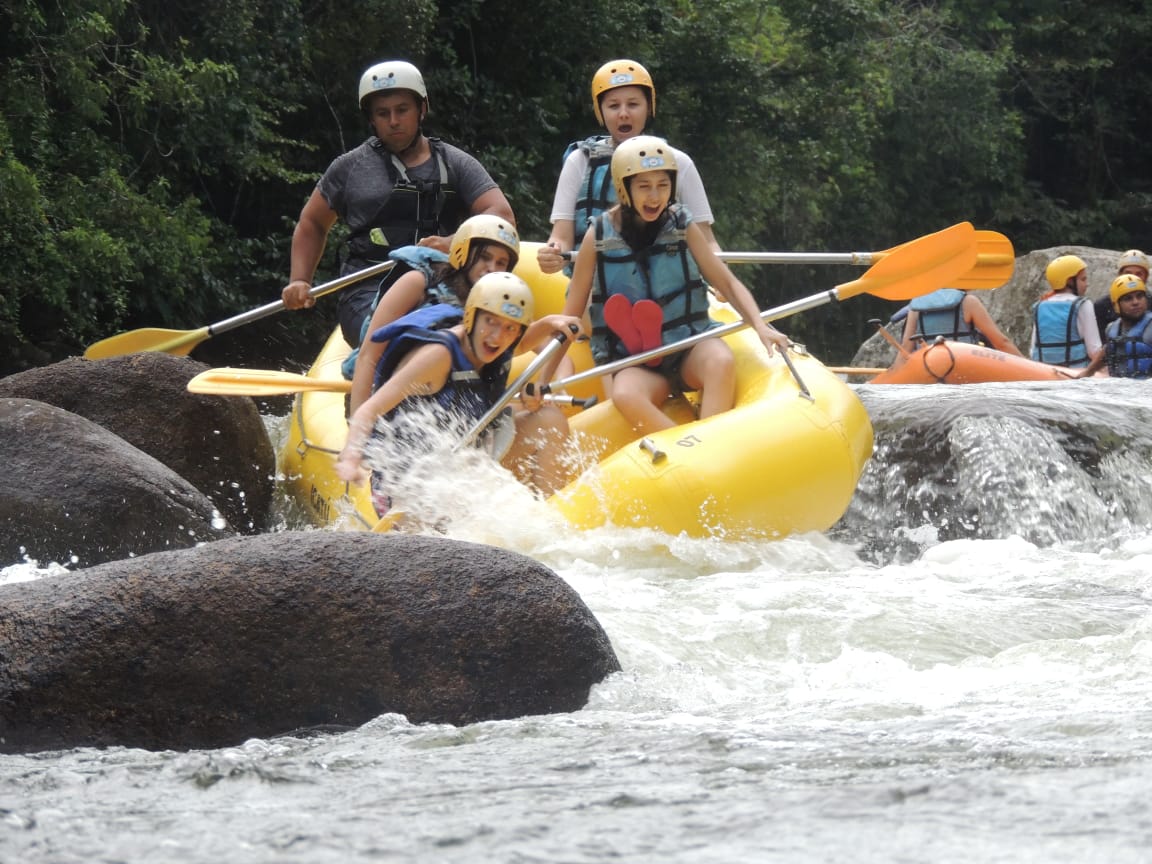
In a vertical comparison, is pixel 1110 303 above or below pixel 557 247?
below

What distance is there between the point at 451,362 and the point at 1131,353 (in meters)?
6.81

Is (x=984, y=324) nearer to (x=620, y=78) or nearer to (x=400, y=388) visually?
(x=620, y=78)

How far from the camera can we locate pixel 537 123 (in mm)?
14328

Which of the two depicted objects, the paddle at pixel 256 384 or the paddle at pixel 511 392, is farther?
the paddle at pixel 256 384

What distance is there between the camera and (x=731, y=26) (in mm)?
16094

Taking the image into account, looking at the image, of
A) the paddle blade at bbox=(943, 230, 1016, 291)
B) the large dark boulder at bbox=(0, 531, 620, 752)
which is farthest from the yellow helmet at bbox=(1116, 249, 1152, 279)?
the large dark boulder at bbox=(0, 531, 620, 752)

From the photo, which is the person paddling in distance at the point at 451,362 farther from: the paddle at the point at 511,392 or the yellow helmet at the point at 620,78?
the yellow helmet at the point at 620,78

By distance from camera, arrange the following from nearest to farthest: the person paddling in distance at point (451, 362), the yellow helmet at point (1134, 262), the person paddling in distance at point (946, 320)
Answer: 1. the person paddling in distance at point (451, 362)
2. the person paddling in distance at point (946, 320)
3. the yellow helmet at point (1134, 262)

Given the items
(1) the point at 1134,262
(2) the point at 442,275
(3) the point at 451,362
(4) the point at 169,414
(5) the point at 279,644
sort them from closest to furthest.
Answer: (5) the point at 279,644
(3) the point at 451,362
(2) the point at 442,275
(4) the point at 169,414
(1) the point at 1134,262

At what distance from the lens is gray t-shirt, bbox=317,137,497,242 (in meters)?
5.82

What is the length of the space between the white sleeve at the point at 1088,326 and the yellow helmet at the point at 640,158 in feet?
21.6

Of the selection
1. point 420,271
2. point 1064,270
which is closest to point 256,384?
point 420,271

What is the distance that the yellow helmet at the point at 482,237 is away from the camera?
16.8 feet


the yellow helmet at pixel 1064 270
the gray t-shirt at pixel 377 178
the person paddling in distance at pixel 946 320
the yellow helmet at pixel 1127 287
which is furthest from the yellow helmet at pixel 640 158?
the yellow helmet at pixel 1064 270
